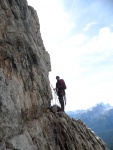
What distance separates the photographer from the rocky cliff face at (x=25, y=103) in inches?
643

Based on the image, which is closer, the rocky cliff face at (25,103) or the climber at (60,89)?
the rocky cliff face at (25,103)

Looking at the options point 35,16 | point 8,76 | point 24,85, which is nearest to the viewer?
point 8,76

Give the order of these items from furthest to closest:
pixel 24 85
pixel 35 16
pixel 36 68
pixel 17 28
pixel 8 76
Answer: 1. pixel 35 16
2. pixel 36 68
3. pixel 17 28
4. pixel 24 85
5. pixel 8 76

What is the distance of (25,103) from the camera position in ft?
62.3

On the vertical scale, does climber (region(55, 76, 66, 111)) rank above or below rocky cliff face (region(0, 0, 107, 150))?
above

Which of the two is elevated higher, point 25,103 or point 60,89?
point 60,89

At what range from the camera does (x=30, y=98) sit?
20109mm

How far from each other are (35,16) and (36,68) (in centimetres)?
1180

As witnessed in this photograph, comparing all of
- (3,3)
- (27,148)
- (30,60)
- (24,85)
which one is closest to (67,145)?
(27,148)

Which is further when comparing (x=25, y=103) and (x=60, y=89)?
(x=60, y=89)

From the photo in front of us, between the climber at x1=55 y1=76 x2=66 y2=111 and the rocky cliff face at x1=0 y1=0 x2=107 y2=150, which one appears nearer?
the rocky cliff face at x1=0 y1=0 x2=107 y2=150

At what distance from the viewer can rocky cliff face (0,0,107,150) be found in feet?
53.6

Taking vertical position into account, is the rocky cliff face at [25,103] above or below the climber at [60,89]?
below

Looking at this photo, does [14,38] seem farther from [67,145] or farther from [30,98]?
[67,145]
